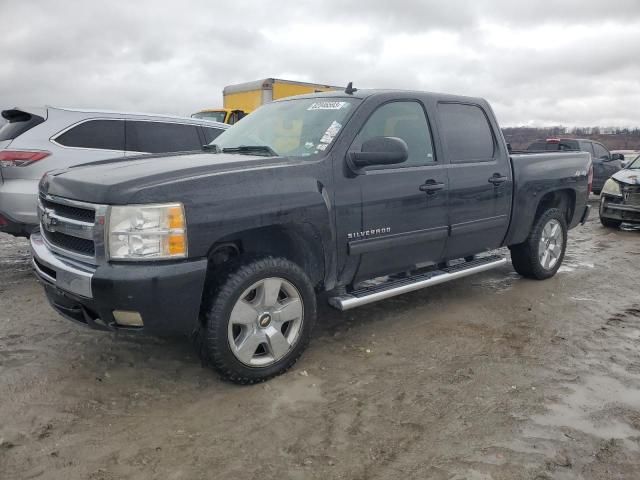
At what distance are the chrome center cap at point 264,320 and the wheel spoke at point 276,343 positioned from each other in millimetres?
36

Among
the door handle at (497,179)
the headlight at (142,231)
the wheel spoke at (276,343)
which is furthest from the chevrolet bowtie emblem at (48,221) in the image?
the door handle at (497,179)

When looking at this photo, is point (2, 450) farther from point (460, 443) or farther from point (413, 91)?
point (413, 91)

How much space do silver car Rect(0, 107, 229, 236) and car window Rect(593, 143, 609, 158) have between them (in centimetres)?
1299

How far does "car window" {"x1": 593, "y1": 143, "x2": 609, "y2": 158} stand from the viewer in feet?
49.4

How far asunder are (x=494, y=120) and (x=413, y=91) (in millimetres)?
1168

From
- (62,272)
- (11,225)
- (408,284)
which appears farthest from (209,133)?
(62,272)

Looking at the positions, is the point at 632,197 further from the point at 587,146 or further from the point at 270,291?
the point at 270,291

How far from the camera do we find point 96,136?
575 centimetres

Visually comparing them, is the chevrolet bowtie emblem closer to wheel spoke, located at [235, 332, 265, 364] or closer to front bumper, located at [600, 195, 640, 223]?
wheel spoke, located at [235, 332, 265, 364]

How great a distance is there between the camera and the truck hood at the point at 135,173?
9.04 feet

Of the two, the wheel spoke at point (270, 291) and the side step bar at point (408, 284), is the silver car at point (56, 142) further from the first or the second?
the side step bar at point (408, 284)

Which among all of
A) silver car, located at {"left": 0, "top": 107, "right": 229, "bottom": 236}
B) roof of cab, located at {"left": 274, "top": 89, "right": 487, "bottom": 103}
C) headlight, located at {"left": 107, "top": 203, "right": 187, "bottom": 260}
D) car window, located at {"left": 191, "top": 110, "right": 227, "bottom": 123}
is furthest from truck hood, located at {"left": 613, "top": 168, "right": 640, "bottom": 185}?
car window, located at {"left": 191, "top": 110, "right": 227, "bottom": 123}

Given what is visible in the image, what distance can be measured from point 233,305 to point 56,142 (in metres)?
3.60

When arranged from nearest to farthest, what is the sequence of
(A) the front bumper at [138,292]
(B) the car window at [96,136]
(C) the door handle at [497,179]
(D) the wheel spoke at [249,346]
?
(A) the front bumper at [138,292] < (D) the wheel spoke at [249,346] < (C) the door handle at [497,179] < (B) the car window at [96,136]
